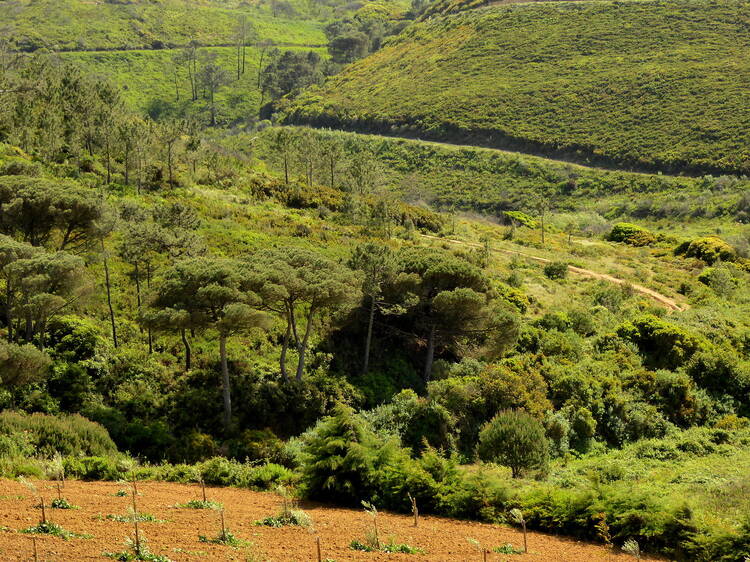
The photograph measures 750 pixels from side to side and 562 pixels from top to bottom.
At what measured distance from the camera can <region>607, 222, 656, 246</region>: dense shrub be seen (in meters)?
54.1

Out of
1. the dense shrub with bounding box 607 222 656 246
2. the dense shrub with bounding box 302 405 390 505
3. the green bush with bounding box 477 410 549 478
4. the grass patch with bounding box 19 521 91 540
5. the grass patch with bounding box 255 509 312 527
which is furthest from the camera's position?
the dense shrub with bounding box 607 222 656 246

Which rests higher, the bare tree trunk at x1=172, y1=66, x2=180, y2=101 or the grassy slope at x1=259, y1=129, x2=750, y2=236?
the bare tree trunk at x1=172, y1=66, x2=180, y2=101

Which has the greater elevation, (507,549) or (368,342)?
(507,549)

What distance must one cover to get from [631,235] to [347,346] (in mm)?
40200

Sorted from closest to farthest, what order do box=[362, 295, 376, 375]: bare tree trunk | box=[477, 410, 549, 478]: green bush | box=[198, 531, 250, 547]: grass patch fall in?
box=[198, 531, 250, 547]: grass patch, box=[477, 410, 549, 478]: green bush, box=[362, 295, 376, 375]: bare tree trunk

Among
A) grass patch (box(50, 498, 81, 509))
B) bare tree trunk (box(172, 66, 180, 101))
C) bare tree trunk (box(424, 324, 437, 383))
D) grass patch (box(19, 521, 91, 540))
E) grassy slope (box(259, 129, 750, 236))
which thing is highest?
bare tree trunk (box(172, 66, 180, 101))

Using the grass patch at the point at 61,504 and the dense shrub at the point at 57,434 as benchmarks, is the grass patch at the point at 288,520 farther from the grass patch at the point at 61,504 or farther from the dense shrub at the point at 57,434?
the dense shrub at the point at 57,434

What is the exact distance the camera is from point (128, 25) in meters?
121

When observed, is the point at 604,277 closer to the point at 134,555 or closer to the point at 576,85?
the point at 134,555

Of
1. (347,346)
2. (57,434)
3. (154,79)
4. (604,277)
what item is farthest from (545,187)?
(154,79)

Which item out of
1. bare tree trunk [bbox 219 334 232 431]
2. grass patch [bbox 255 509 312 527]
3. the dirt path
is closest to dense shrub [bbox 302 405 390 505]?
grass patch [bbox 255 509 312 527]

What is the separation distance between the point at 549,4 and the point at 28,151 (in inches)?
4042

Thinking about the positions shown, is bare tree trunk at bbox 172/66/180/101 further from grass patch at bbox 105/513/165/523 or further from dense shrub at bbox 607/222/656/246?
grass patch at bbox 105/513/165/523

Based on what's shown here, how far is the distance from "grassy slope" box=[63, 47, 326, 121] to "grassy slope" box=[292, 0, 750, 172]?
11.6 meters
